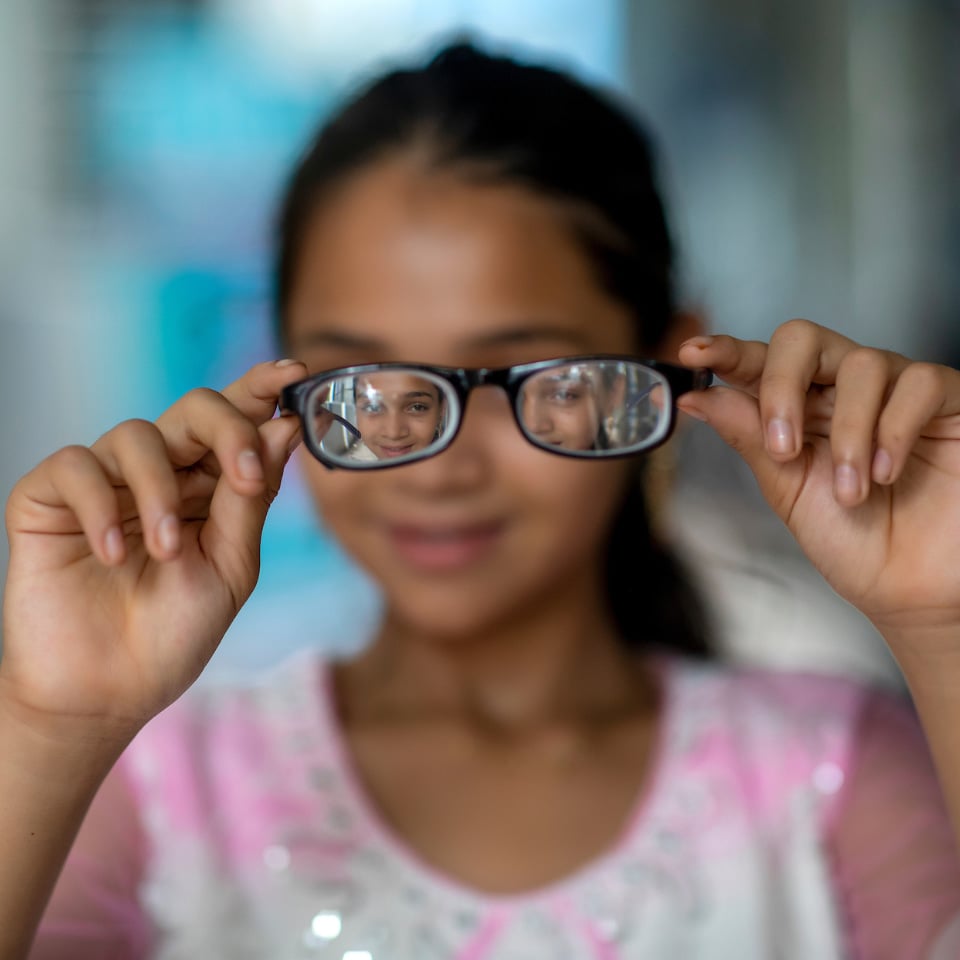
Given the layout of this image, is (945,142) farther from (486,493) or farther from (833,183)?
(486,493)

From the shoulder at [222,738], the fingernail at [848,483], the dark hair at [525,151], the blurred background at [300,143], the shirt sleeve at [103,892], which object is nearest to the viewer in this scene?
the fingernail at [848,483]

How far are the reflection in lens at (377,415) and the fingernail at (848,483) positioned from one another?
0.25 meters

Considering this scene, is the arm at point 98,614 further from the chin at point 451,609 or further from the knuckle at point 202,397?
the chin at point 451,609

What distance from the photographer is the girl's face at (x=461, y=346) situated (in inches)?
37.8

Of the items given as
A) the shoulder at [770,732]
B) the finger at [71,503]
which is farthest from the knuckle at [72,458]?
the shoulder at [770,732]

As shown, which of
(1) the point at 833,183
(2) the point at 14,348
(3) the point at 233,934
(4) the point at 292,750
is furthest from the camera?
(1) the point at 833,183

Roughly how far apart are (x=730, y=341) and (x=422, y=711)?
1.88 ft

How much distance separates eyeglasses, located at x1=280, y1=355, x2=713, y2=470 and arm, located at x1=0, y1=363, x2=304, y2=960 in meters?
0.03

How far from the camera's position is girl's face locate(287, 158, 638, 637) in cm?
96

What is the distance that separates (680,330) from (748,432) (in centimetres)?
52

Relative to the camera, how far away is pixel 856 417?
0.61 meters

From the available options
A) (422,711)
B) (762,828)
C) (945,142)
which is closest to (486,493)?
(422,711)

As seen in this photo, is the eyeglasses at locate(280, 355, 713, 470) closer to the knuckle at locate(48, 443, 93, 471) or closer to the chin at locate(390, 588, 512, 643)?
the knuckle at locate(48, 443, 93, 471)

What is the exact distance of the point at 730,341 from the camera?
25.3 inches
